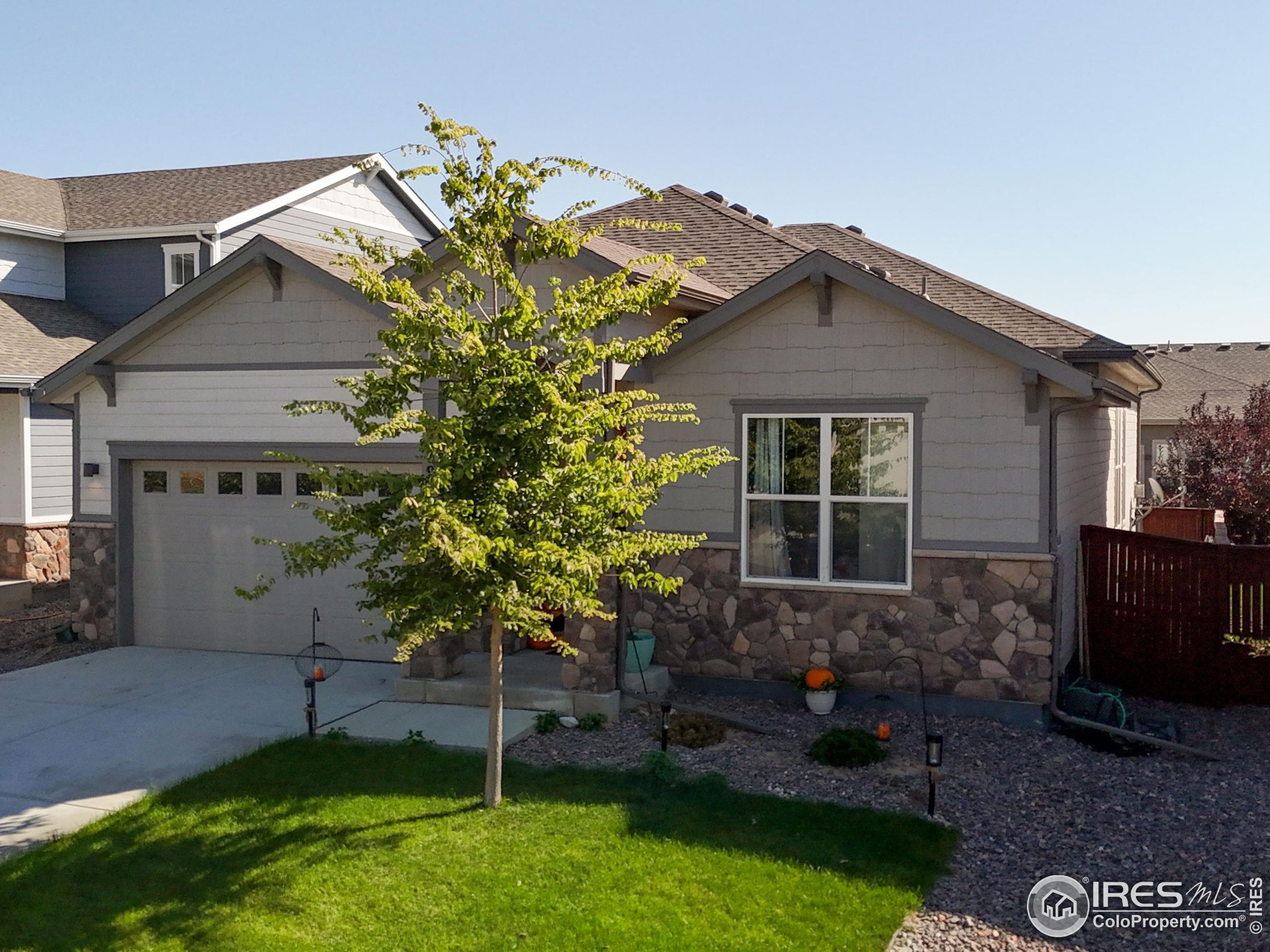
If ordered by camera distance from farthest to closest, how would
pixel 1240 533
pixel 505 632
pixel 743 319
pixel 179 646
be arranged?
pixel 1240 533 < pixel 179 646 < pixel 505 632 < pixel 743 319

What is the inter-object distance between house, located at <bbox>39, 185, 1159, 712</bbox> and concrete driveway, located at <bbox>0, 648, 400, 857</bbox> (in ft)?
2.61

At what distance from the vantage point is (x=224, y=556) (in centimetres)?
1252

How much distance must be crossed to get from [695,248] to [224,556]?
22.8ft

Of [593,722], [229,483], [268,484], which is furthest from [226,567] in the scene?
[593,722]

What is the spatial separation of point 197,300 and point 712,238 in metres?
6.43

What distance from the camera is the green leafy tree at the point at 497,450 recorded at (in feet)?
22.1

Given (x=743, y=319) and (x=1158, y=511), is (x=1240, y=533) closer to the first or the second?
(x=1158, y=511)

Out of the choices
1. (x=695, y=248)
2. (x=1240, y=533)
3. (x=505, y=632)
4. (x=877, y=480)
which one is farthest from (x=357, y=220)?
(x=1240, y=533)

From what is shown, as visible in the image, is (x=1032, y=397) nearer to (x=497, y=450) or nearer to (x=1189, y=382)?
(x=497, y=450)

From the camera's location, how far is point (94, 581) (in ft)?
42.6

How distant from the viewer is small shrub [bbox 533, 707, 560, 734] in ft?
30.6

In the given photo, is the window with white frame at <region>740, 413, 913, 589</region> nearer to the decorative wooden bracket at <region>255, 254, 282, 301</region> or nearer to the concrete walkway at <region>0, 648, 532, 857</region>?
the concrete walkway at <region>0, 648, 532, 857</region>

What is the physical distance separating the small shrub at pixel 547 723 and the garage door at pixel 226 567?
293 centimetres

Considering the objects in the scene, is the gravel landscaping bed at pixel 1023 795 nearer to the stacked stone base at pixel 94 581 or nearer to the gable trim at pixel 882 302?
the gable trim at pixel 882 302
